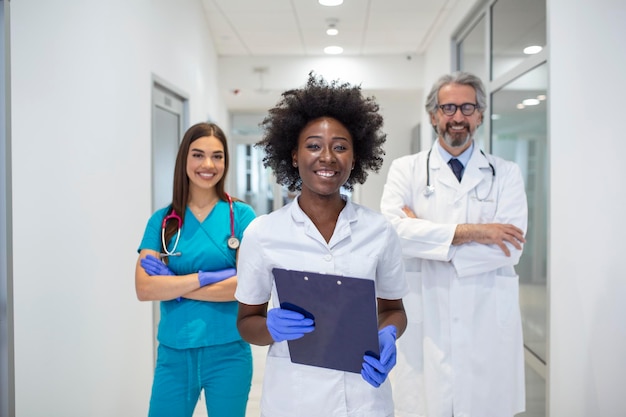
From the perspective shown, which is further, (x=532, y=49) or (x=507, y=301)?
(x=532, y=49)

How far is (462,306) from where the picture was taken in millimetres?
1768

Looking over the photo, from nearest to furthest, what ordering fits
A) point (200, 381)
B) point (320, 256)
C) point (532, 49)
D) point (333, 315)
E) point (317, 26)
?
point (333, 315) → point (320, 256) → point (200, 381) → point (532, 49) → point (317, 26)

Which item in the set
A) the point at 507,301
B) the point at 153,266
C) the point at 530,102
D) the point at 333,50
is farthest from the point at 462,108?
the point at 333,50

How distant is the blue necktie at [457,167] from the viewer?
6.29 feet

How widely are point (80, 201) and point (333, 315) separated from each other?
1495 mm

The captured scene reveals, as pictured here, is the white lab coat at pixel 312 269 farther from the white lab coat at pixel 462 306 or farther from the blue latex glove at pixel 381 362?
the white lab coat at pixel 462 306

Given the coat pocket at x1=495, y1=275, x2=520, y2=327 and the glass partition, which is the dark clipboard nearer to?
the coat pocket at x1=495, y1=275, x2=520, y2=327

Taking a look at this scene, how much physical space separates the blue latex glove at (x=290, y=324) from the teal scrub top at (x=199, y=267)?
650mm

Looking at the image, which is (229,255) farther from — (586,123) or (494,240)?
(586,123)

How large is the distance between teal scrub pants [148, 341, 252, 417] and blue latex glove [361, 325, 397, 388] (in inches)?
28.0

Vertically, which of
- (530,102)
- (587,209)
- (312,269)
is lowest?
(312,269)

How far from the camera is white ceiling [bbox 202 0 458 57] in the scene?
14.9 feet

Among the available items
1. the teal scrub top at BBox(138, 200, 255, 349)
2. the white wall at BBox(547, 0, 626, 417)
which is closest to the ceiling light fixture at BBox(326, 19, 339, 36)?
the white wall at BBox(547, 0, 626, 417)

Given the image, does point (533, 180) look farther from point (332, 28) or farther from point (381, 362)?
point (332, 28)
